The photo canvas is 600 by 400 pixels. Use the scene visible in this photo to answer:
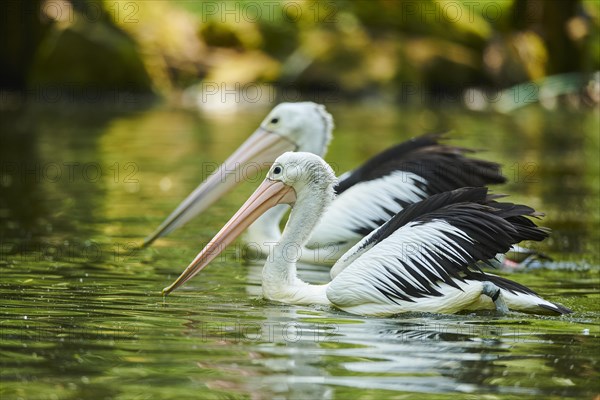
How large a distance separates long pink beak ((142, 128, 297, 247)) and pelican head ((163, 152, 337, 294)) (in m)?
1.71

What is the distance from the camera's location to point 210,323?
5.89 metres

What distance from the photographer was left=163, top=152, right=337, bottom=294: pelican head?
6637mm

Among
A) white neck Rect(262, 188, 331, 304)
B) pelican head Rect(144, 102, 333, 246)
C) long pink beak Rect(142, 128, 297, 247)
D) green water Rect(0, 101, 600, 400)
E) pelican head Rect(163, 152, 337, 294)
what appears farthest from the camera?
pelican head Rect(144, 102, 333, 246)

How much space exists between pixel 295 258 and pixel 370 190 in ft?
5.81

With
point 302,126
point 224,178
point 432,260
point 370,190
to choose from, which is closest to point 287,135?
point 302,126

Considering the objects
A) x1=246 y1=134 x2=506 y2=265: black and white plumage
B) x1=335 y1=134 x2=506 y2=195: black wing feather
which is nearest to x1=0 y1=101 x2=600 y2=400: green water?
x1=246 y1=134 x2=506 y2=265: black and white plumage

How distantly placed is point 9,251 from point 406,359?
→ 3.98 meters

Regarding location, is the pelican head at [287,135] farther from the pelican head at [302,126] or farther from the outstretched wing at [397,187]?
the outstretched wing at [397,187]

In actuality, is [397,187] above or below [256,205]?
above

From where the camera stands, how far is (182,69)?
26562 millimetres

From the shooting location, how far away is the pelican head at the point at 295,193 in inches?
261

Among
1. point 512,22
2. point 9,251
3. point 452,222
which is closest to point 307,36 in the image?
point 512,22

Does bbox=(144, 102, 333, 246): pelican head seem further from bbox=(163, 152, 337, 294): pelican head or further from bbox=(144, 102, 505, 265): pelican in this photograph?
bbox=(163, 152, 337, 294): pelican head

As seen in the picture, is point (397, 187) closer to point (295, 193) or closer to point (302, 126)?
point (302, 126)
